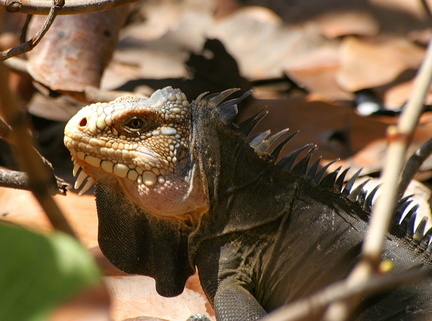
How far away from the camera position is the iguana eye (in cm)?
269

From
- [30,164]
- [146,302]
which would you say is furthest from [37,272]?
[146,302]

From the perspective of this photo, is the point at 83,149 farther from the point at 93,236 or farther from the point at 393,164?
the point at 393,164

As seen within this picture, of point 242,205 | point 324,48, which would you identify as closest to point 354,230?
point 242,205

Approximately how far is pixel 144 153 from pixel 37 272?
176 cm

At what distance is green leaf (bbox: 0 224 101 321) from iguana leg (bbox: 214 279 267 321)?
1603 millimetres

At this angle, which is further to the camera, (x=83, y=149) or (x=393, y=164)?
(x=83, y=149)

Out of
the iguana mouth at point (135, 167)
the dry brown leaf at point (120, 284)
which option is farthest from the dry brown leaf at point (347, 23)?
the iguana mouth at point (135, 167)

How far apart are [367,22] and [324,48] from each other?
1.99ft

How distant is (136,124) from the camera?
270cm

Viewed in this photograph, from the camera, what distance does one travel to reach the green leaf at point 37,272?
890mm

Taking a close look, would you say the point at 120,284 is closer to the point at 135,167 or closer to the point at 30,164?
the point at 135,167

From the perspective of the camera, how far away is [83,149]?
267cm

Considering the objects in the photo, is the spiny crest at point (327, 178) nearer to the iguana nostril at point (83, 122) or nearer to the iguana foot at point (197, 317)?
the iguana nostril at point (83, 122)

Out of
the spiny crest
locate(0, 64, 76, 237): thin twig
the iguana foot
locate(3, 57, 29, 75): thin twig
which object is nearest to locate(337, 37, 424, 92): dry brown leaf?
locate(3, 57, 29, 75): thin twig
